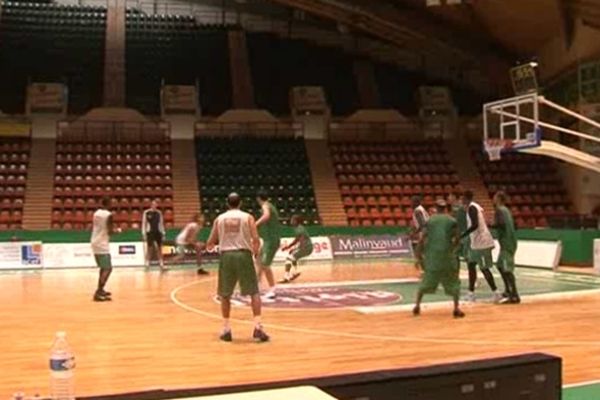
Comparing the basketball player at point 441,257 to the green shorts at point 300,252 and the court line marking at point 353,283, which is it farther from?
the green shorts at point 300,252

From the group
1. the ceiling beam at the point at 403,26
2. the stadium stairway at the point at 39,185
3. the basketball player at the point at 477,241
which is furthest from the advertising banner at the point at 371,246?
the basketball player at the point at 477,241

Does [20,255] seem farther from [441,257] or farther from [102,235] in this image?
[441,257]

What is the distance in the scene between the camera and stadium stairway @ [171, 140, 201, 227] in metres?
26.5

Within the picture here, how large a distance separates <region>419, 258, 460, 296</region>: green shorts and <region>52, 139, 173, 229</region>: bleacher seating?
15.9 metres

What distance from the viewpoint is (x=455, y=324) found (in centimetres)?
1043

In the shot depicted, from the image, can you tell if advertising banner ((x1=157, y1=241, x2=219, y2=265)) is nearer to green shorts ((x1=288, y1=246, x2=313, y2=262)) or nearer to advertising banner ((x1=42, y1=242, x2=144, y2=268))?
advertising banner ((x1=42, y1=242, x2=144, y2=268))

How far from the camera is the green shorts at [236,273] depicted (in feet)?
30.1

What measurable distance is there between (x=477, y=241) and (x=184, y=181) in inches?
681

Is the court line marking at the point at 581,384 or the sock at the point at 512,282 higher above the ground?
the sock at the point at 512,282

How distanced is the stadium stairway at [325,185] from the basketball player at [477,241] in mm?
13797

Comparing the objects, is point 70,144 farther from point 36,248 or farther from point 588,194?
point 588,194

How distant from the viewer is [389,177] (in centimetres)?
2928

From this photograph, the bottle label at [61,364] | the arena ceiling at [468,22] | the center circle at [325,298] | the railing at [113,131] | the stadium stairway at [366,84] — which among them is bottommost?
the center circle at [325,298]

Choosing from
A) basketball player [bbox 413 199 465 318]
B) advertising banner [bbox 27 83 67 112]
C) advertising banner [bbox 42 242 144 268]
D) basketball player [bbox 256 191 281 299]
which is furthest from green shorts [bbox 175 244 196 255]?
basketball player [bbox 413 199 465 318]
